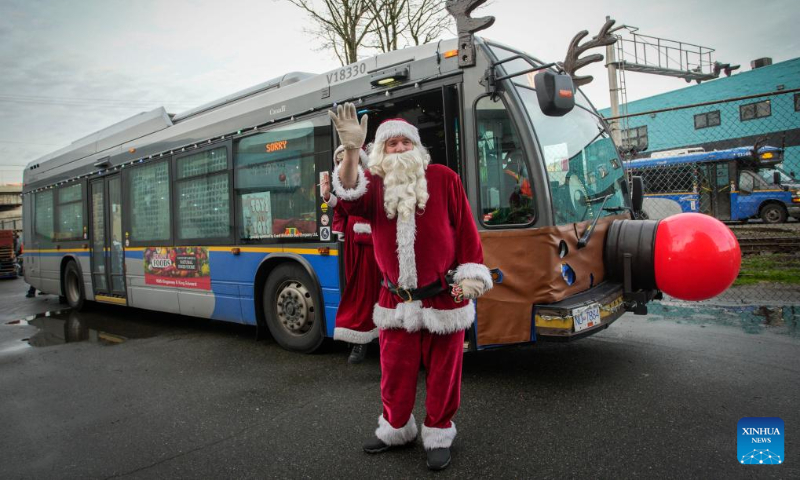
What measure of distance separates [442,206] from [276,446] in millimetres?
1846

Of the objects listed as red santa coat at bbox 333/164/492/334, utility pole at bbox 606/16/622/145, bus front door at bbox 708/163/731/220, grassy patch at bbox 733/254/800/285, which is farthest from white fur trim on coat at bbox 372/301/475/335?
bus front door at bbox 708/163/731/220

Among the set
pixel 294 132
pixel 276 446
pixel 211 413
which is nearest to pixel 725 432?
pixel 276 446

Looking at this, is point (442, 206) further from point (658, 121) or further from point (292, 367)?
point (658, 121)

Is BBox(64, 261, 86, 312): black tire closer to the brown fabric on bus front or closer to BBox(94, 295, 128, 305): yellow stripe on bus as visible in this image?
BBox(94, 295, 128, 305): yellow stripe on bus

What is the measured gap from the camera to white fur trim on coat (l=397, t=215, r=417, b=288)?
2895 millimetres

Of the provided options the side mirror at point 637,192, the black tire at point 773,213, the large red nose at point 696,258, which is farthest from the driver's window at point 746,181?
the large red nose at point 696,258

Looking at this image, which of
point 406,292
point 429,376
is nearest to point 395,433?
point 429,376

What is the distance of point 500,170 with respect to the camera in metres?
4.05

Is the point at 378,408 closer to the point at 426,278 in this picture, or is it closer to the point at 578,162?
the point at 426,278

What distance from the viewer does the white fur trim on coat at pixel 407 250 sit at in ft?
9.50

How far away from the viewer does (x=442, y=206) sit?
9.72ft

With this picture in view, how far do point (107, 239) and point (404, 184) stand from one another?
741cm

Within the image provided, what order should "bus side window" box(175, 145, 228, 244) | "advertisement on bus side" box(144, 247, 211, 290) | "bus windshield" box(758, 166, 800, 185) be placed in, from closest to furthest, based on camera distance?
"bus side window" box(175, 145, 228, 244), "advertisement on bus side" box(144, 247, 211, 290), "bus windshield" box(758, 166, 800, 185)

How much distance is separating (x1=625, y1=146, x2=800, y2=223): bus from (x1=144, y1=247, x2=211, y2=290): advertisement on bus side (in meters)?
15.3
